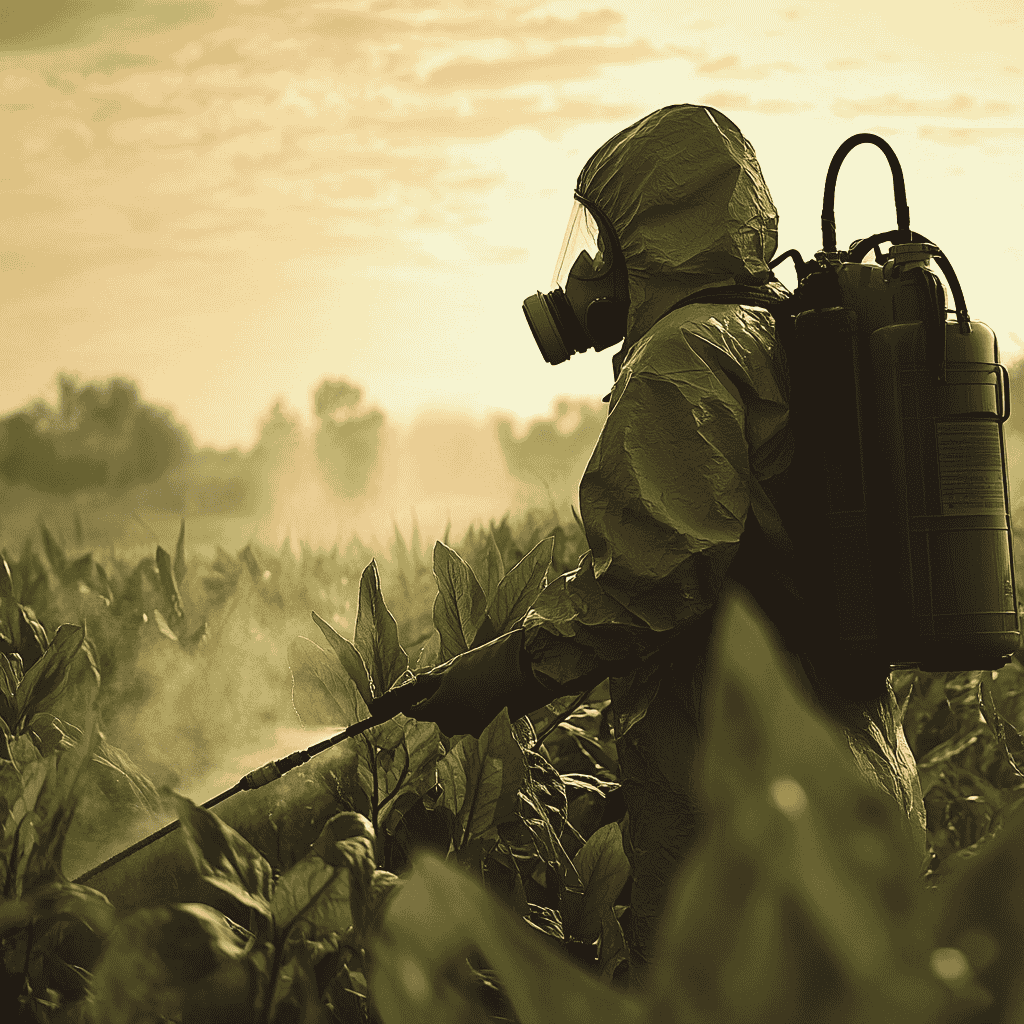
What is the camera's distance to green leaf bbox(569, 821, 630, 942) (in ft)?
5.37

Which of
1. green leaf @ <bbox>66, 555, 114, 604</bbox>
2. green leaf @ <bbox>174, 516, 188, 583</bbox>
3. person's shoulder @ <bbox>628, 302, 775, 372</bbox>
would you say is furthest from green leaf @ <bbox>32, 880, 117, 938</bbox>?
green leaf @ <bbox>66, 555, 114, 604</bbox>

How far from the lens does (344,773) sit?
5.24 feet

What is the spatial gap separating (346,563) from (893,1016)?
3.29 m

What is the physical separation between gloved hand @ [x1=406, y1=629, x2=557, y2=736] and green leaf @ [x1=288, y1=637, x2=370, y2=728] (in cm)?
10

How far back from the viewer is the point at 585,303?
2033 millimetres

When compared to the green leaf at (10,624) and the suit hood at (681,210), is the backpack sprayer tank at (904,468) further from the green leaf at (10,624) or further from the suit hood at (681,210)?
the green leaf at (10,624)

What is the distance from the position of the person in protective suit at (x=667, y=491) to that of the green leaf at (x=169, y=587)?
1033mm

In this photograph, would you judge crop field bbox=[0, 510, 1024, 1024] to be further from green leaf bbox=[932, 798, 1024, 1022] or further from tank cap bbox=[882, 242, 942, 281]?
tank cap bbox=[882, 242, 942, 281]

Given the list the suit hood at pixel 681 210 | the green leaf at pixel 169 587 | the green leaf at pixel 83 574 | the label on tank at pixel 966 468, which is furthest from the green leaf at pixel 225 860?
the green leaf at pixel 83 574

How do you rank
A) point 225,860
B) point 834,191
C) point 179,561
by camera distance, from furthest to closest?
point 179,561
point 834,191
point 225,860

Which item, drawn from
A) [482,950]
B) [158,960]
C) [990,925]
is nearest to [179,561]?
[158,960]

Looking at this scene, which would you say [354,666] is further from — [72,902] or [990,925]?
[990,925]

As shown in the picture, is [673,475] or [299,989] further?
[673,475]

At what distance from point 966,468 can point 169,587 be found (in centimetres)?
168
